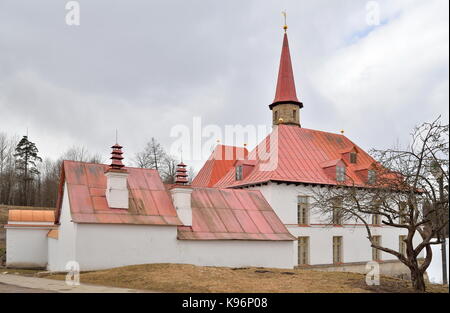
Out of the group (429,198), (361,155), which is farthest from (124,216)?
(361,155)

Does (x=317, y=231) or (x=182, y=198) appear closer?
(x=182, y=198)

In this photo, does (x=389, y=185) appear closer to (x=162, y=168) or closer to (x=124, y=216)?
(x=124, y=216)

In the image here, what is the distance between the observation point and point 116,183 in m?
20.5

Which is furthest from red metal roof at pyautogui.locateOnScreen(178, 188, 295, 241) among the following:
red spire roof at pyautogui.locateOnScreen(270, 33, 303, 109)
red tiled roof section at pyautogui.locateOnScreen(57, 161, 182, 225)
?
red spire roof at pyautogui.locateOnScreen(270, 33, 303, 109)

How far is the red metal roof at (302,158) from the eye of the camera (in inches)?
1168

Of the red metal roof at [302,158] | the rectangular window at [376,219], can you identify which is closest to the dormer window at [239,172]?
the red metal roof at [302,158]

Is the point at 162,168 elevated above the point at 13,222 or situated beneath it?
elevated above

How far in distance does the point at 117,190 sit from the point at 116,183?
325mm

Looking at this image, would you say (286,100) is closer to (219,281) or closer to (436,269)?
(219,281)

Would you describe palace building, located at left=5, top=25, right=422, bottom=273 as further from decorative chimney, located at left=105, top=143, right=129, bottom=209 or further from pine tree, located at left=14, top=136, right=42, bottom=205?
pine tree, located at left=14, top=136, right=42, bottom=205

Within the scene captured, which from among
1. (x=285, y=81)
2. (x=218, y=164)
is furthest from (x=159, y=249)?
(x=285, y=81)

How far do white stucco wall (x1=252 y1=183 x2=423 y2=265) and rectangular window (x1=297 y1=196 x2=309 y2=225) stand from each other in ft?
0.91
